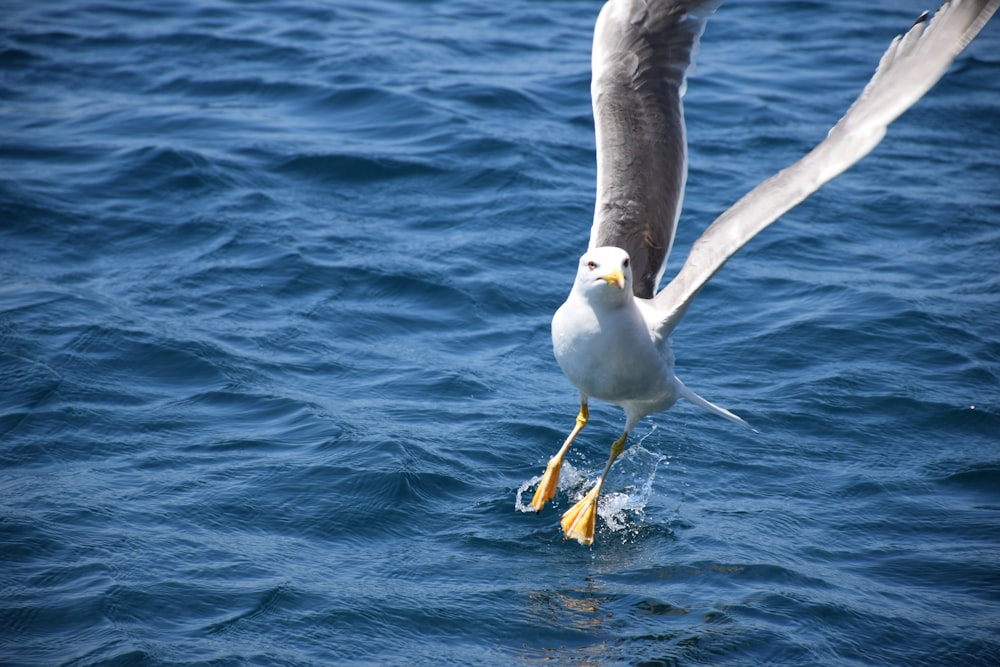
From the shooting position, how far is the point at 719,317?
1035 centimetres

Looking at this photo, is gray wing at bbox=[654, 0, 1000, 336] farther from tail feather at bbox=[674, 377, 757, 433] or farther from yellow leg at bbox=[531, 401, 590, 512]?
yellow leg at bbox=[531, 401, 590, 512]

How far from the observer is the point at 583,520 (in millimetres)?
7266

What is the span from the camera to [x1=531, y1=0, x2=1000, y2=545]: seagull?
6215 mm

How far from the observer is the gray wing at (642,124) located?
7.70m

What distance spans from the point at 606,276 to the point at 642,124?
1853 mm

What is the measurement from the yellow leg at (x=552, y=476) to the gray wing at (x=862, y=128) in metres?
1.25

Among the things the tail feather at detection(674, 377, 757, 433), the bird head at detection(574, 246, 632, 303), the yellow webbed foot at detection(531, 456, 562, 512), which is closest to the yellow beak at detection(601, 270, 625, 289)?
the bird head at detection(574, 246, 632, 303)

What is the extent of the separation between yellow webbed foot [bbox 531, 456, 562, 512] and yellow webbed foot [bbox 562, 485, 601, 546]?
0.16 m

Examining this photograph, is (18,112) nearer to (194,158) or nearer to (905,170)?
(194,158)

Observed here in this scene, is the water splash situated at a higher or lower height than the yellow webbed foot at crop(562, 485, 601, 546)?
lower

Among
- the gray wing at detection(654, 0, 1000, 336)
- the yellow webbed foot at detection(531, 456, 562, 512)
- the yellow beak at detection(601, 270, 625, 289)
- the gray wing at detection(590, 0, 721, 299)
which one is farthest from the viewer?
the gray wing at detection(590, 0, 721, 299)

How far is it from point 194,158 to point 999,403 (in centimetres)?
816

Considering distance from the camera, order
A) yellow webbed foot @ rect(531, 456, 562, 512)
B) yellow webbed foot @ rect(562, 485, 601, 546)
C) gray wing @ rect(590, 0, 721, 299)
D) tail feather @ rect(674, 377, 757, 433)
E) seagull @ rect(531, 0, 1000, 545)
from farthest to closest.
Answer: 1. gray wing @ rect(590, 0, 721, 299)
2. yellow webbed foot @ rect(531, 456, 562, 512)
3. yellow webbed foot @ rect(562, 485, 601, 546)
4. tail feather @ rect(674, 377, 757, 433)
5. seagull @ rect(531, 0, 1000, 545)

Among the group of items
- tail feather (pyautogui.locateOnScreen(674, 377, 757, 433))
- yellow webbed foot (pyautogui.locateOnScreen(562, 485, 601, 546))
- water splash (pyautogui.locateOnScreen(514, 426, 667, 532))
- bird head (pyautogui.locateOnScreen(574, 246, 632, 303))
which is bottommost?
water splash (pyautogui.locateOnScreen(514, 426, 667, 532))
